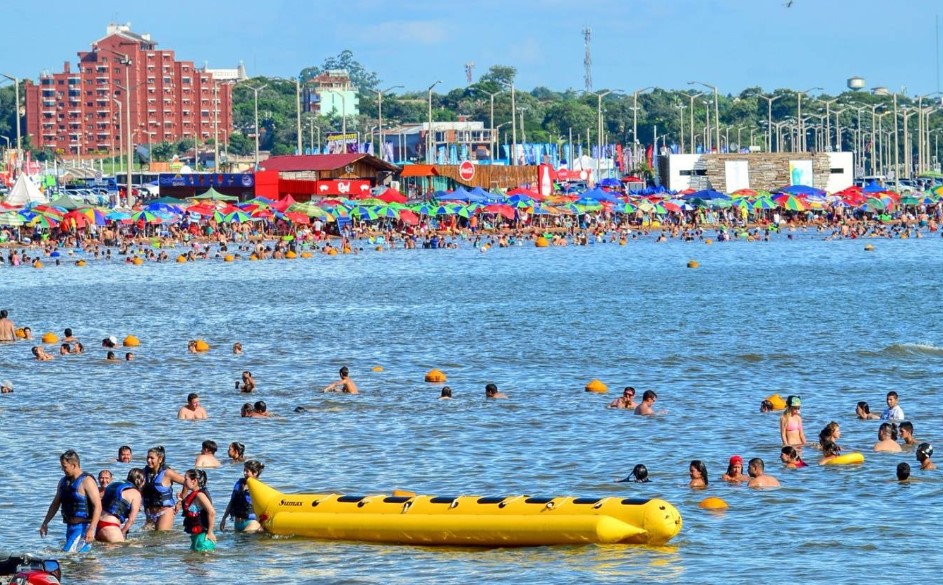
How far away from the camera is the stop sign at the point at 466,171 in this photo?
11394 centimetres

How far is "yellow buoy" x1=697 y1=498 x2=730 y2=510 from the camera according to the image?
19516 millimetres

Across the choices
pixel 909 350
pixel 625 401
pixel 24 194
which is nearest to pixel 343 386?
pixel 625 401

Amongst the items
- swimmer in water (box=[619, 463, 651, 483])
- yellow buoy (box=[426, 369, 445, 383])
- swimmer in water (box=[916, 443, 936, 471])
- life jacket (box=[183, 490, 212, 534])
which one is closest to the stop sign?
yellow buoy (box=[426, 369, 445, 383])

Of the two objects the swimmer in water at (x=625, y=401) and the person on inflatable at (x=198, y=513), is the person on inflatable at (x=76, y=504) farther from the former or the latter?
the swimmer in water at (x=625, y=401)

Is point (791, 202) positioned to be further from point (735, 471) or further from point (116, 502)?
point (116, 502)

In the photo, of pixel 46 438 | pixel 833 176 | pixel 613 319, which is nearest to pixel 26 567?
pixel 46 438

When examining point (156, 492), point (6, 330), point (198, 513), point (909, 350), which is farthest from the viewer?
point (6, 330)

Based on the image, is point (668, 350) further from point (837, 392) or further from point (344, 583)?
point (344, 583)

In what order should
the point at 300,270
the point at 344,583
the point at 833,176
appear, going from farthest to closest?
the point at 833,176
the point at 300,270
the point at 344,583

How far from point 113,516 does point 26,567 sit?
3.39 meters

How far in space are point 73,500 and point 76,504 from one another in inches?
2.8

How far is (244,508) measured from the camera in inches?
732

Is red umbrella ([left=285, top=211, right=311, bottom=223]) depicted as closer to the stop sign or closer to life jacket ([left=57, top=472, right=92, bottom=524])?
the stop sign

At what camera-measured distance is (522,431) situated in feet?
84.3
